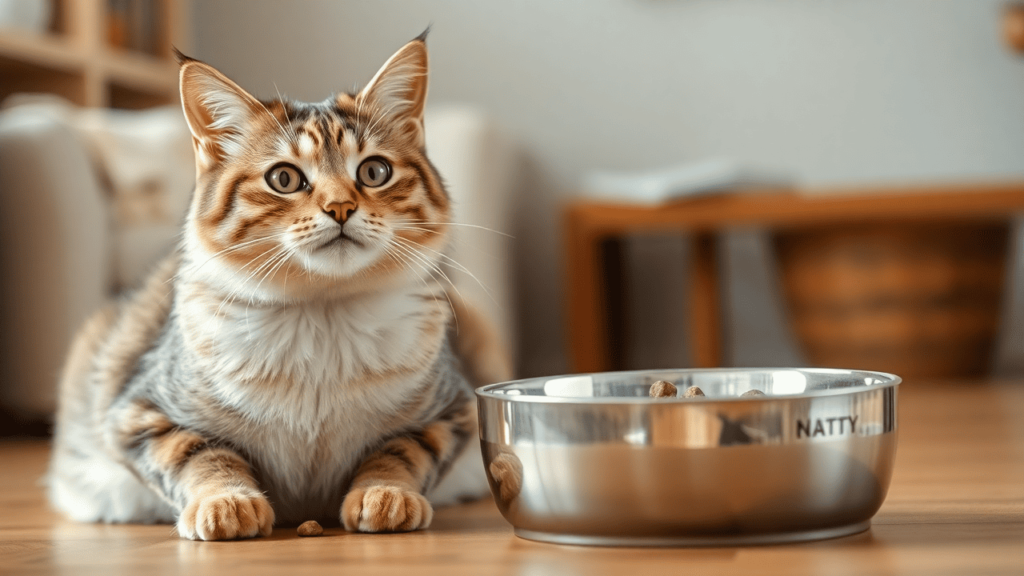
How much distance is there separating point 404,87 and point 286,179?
0.19 metres

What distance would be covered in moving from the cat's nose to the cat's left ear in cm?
17

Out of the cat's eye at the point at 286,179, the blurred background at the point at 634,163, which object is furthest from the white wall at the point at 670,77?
the cat's eye at the point at 286,179

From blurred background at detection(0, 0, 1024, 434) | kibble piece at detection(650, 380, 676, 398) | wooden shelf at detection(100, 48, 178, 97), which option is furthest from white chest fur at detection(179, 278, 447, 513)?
wooden shelf at detection(100, 48, 178, 97)

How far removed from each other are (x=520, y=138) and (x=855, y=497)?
108 inches

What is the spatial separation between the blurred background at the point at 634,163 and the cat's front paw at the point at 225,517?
143 cm

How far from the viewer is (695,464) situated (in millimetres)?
853

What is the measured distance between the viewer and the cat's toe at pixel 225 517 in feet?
3.27

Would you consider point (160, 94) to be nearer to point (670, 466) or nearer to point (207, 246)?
point (207, 246)

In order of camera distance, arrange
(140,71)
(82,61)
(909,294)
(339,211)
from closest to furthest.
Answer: (339,211), (909,294), (82,61), (140,71)

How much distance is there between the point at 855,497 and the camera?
0.92m

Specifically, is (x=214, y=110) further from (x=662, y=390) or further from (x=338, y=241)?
(x=662, y=390)

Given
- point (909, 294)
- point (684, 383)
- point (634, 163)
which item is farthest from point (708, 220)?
point (684, 383)

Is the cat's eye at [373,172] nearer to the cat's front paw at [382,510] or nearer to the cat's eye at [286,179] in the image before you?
the cat's eye at [286,179]

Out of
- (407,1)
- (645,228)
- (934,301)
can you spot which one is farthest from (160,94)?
(934,301)
